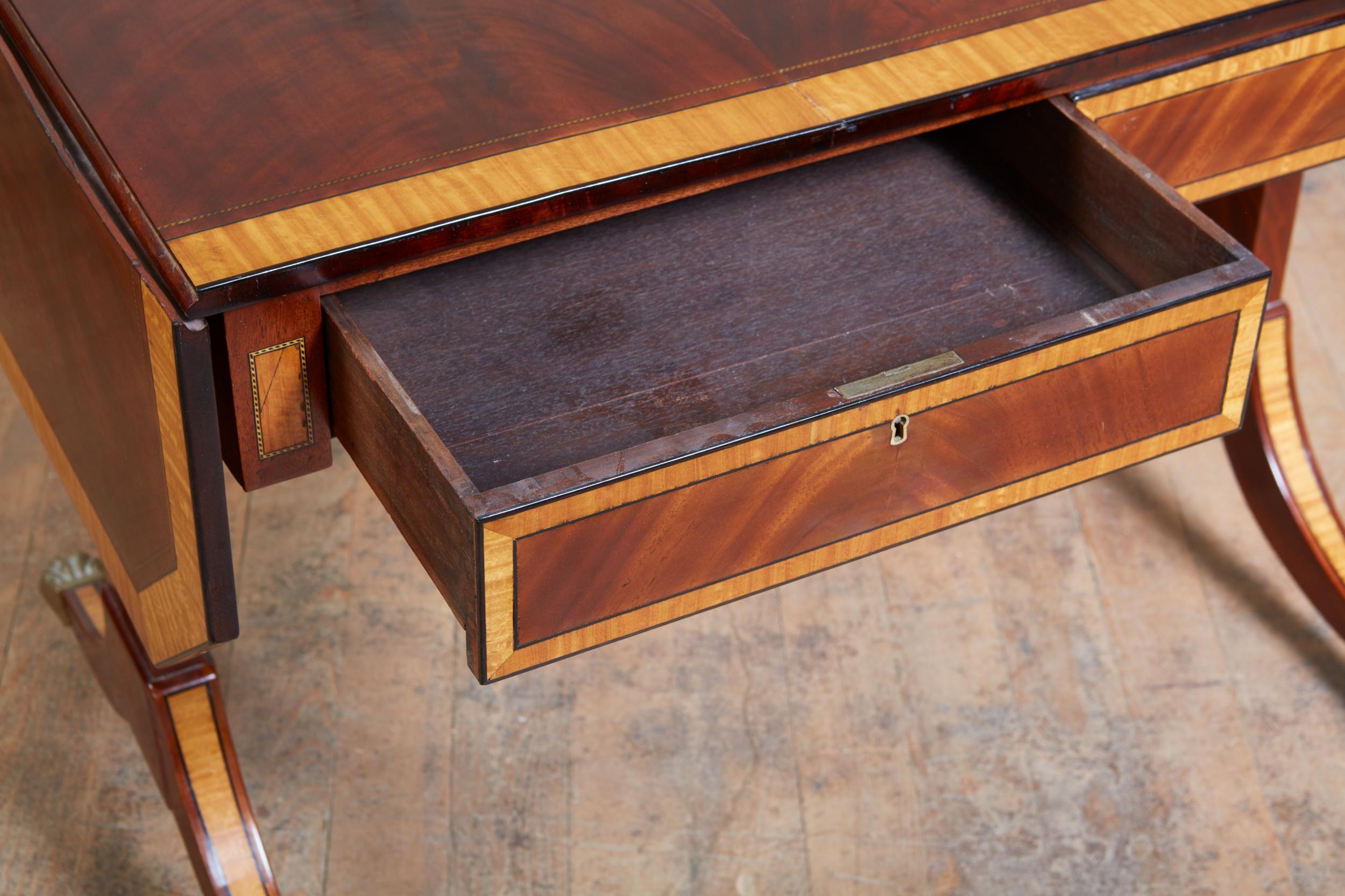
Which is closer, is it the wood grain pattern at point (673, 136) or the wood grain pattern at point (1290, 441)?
the wood grain pattern at point (673, 136)

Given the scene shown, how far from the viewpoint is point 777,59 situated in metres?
1.04

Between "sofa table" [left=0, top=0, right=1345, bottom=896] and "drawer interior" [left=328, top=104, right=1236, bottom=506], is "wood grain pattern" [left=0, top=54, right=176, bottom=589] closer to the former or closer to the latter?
"sofa table" [left=0, top=0, right=1345, bottom=896]

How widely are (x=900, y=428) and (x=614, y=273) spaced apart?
0.80 ft

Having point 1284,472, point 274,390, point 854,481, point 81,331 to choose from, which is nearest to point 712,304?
point 854,481

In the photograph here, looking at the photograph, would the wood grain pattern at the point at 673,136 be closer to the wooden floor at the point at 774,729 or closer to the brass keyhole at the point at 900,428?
the brass keyhole at the point at 900,428

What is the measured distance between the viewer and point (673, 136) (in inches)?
38.5

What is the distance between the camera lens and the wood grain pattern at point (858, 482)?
0.88m

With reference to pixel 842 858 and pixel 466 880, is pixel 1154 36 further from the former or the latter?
pixel 466 880

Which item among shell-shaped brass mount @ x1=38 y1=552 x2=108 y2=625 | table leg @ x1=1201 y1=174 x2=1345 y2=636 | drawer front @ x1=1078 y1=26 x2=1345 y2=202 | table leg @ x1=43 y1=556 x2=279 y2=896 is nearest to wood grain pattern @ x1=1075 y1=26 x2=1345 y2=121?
drawer front @ x1=1078 y1=26 x2=1345 y2=202

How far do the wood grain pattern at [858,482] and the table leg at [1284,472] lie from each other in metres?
0.62

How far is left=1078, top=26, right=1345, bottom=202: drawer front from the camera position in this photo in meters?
1.14

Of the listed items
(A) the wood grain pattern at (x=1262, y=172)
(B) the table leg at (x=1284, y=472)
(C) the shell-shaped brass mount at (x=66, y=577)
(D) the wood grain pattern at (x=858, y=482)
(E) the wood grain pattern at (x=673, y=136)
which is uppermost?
(E) the wood grain pattern at (x=673, y=136)

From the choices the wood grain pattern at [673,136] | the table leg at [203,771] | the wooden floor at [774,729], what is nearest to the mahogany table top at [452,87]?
the wood grain pattern at [673,136]

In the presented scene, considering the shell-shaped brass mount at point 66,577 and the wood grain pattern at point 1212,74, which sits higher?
the wood grain pattern at point 1212,74
